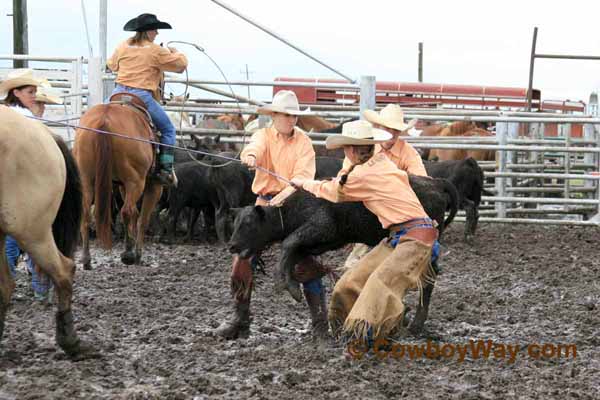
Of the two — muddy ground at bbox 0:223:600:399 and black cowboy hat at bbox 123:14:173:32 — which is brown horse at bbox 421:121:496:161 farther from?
black cowboy hat at bbox 123:14:173:32

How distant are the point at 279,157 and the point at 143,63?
3.49m

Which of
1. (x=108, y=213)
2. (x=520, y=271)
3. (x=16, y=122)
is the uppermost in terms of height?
(x=16, y=122)

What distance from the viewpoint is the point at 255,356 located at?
5.31m

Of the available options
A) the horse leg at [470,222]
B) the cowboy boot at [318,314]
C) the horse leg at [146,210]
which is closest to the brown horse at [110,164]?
the horse leg at [146,210]

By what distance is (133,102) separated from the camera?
29.3ft

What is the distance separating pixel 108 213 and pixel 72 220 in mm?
2706

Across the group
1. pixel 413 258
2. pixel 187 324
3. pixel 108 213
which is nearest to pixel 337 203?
pixel 413 258

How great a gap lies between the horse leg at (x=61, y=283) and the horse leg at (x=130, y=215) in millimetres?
3417

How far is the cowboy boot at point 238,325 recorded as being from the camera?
588cm

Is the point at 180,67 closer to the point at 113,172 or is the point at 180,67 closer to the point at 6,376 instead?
the point at 113,172

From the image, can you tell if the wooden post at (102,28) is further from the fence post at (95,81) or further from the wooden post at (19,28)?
the wooden post at (19,28)

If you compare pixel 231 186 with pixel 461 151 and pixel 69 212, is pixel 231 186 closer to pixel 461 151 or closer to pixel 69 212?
pixel 69 212

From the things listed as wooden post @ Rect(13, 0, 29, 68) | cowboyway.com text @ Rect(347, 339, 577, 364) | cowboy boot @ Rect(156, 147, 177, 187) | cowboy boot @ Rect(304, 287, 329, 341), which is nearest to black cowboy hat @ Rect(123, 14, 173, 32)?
cowboy boot @ Rect(156, 147, 177, 187)

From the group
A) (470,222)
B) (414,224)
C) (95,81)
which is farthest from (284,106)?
(95,81)
